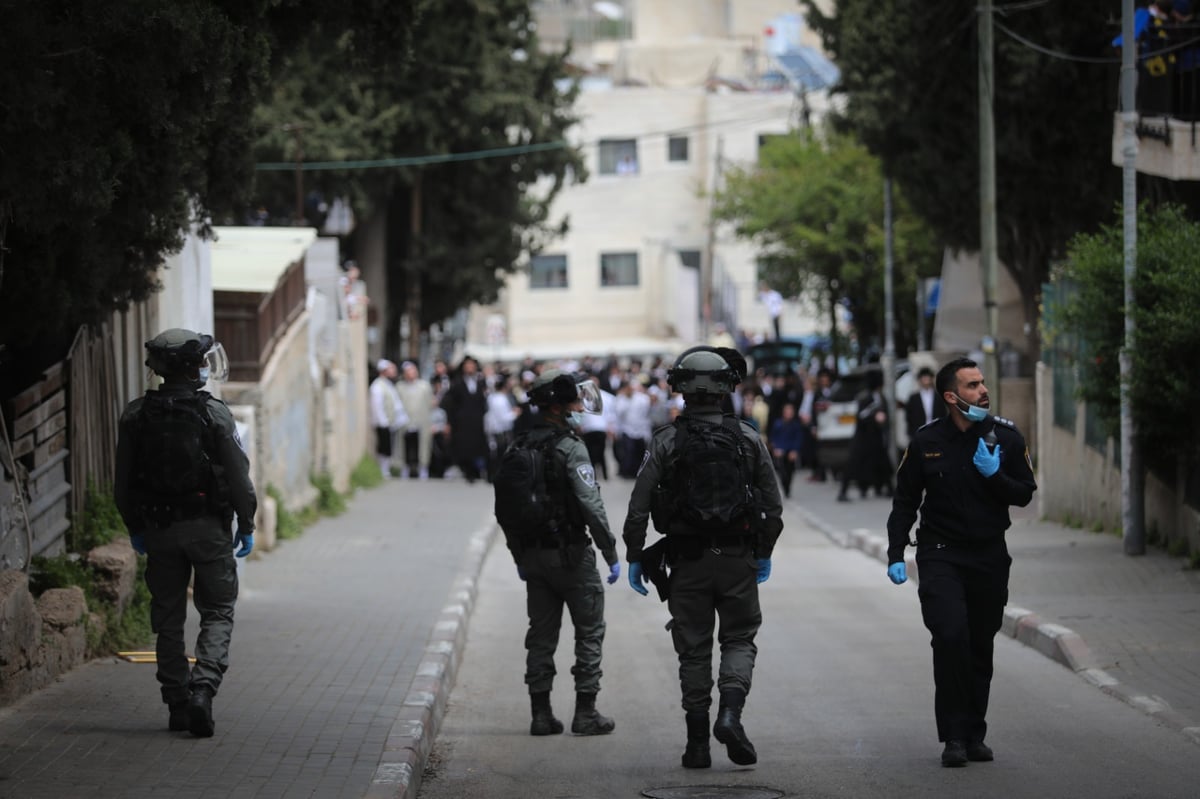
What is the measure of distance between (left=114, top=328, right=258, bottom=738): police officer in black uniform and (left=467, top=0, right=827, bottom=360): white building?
5056 cm

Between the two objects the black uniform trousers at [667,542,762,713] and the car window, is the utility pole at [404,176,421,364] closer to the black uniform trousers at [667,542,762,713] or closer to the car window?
the car window

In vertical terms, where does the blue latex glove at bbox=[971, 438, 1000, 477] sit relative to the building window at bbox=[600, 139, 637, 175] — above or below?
below

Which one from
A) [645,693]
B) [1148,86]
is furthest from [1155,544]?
[645,693]

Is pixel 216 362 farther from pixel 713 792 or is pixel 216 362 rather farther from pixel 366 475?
pixel 366 475

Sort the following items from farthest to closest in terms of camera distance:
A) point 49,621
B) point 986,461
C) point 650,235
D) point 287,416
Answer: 1. point 650,235
2. point 287,416
3. point 49,621
4. point 986,461

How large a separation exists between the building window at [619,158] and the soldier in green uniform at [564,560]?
2097 inches

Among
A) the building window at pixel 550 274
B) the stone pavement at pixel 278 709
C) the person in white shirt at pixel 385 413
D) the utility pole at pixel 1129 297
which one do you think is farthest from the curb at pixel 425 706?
the building window at pixel 550 274

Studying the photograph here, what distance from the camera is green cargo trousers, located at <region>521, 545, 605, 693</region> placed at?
944cm

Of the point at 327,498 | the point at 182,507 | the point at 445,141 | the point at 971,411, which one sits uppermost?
the point at 445,141

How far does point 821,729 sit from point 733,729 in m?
1.42

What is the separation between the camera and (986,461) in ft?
26.6

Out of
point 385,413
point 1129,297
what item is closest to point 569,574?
point 1129,297

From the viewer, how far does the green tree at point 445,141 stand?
120 ft

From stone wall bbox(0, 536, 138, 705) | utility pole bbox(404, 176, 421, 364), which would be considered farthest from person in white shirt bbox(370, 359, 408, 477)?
stone wall bbox(0, 536, 138, 705)
